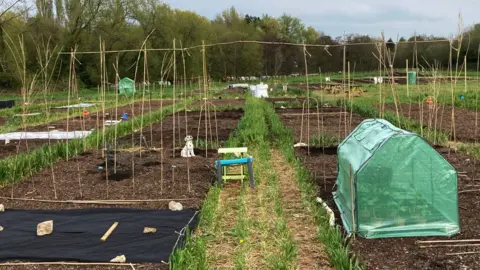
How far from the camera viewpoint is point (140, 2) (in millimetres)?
41312

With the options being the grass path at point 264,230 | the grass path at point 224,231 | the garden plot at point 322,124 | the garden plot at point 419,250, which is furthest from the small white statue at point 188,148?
the garden plot at point 419,250

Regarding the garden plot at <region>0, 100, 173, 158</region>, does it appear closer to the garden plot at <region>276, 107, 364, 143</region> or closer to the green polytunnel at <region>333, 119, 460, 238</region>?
the garden plot at <region>276, 107, 364, 143</region>

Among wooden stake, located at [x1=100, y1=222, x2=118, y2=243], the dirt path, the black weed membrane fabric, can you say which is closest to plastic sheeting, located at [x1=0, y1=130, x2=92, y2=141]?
the dirt path

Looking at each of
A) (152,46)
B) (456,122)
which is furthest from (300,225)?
(152,46)

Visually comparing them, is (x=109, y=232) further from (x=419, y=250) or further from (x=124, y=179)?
(x=419, y=250)

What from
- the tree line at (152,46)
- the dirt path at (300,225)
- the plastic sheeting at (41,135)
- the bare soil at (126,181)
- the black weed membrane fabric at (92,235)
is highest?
the tree line at (152,46)

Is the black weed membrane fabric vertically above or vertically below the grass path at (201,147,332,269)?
above

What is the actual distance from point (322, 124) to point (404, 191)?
5.52 meters

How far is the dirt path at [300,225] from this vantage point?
3.62 metres

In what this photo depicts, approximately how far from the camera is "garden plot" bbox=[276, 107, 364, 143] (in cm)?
930

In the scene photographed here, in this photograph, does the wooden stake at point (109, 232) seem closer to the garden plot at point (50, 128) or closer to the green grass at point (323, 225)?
the green grass at point (323, 225)

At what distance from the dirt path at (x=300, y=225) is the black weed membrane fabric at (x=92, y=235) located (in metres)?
0.95

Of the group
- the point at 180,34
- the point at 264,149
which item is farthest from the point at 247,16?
the point at 264,149

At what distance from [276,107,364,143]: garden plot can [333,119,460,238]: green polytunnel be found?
14.6 ft
